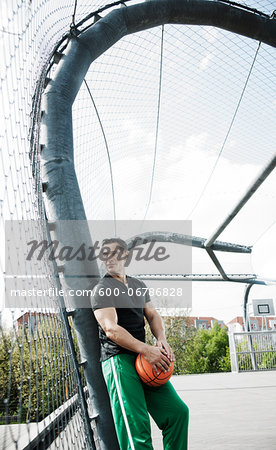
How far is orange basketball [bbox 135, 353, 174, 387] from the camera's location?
82.8 inches

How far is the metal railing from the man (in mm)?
12017

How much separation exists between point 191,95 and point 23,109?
5296 mm

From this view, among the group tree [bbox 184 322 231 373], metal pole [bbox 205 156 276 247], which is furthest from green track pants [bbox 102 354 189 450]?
tree [bbox 184 322 231 373]

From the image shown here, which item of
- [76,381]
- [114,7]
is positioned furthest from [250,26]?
[76,381]

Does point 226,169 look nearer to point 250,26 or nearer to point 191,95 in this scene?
point 191,95

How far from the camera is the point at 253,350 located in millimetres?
13703

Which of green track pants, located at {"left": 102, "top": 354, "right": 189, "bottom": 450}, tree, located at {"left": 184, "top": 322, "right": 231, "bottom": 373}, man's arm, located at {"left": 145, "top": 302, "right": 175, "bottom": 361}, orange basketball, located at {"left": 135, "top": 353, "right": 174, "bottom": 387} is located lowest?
tree, located at {"left": 184, "top": 322, "right": 231, "bottom": 373}

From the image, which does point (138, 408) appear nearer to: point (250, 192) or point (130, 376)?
point (130, 376)

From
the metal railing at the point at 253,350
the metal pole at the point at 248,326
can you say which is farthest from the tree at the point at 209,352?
the metal railing at the point at 253,350

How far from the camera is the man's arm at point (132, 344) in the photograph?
2098 mm

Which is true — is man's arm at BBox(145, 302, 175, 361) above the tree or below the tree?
above

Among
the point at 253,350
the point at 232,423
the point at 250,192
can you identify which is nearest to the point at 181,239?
the point at 253,350

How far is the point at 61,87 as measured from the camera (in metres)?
2.46

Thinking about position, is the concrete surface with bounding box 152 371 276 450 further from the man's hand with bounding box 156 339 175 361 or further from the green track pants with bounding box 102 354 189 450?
the man's hand with bounding box 156 339 175 361
